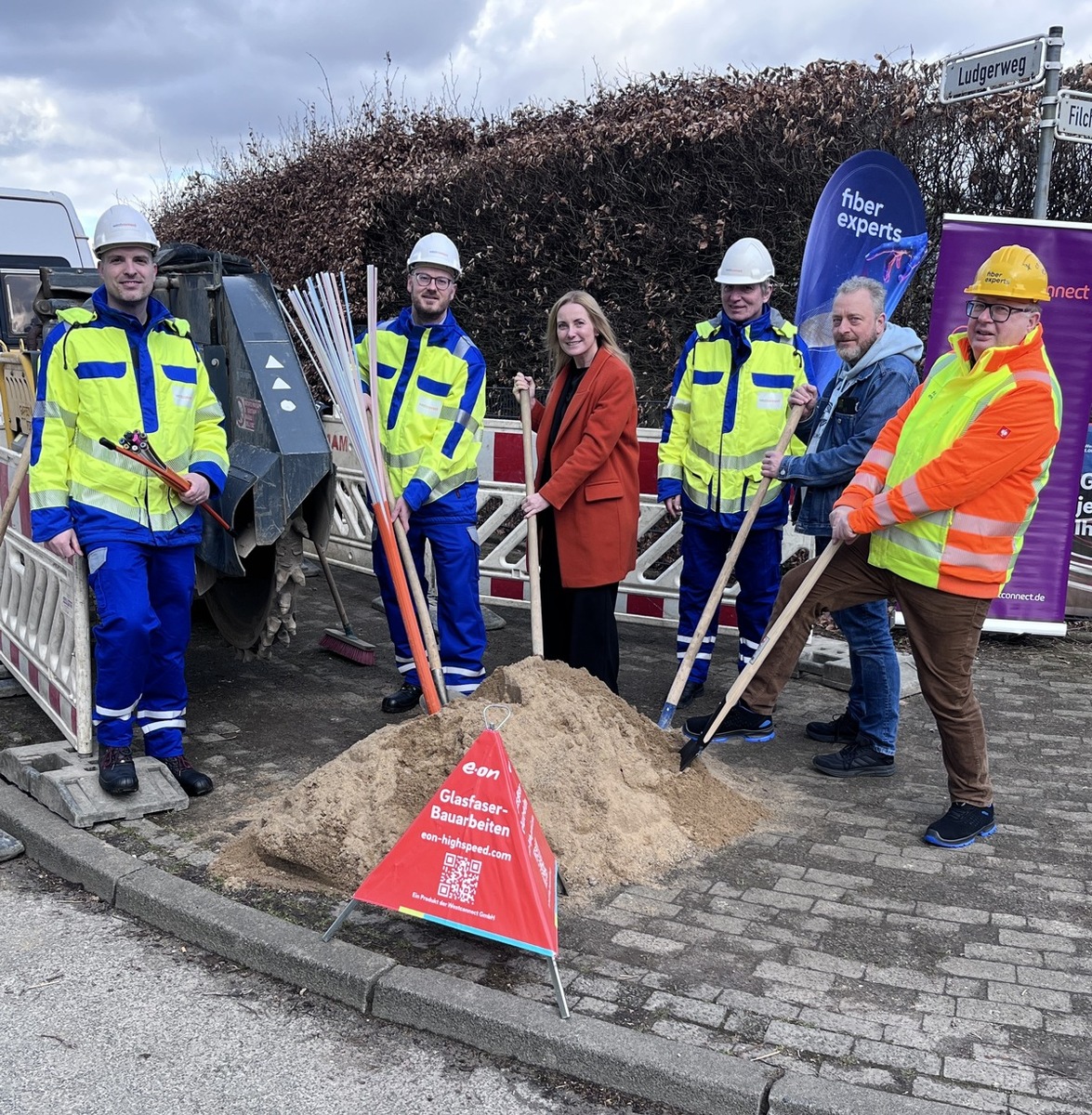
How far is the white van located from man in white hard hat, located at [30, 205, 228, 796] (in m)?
7.05

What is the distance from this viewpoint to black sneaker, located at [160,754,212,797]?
461 cm

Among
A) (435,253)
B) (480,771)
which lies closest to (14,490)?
(435,253)

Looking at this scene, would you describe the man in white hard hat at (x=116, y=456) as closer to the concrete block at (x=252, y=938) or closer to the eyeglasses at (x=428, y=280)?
the concrete block at (x=252, y=938)

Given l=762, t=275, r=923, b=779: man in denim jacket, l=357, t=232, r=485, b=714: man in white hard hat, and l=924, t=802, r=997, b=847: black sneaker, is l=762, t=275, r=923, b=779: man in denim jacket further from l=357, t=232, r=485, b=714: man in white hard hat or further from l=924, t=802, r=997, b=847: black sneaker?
l=357, t=232, r=485, b=714: man in white hard hat

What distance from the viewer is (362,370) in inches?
217

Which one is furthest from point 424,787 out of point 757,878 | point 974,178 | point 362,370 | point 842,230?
point 974,178

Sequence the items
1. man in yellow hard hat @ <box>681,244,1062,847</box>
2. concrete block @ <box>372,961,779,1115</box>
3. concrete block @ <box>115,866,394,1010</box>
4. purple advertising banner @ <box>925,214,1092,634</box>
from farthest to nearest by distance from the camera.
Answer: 1. purple advertising banner @ <box>925,214,1092,634</box>
2. man in yellow hard hat @ <box>681,244,1062,847</box>
3. concrete block @ <box>115,866,394,1010</box>
4. concrete block @ <box>372,961,779,1115</box>

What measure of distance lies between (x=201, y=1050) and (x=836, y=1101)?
1.63 m

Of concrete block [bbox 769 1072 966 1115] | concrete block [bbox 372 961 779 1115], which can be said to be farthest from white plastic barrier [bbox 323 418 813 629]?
concrete block [bbox 769 1072 966 1115]

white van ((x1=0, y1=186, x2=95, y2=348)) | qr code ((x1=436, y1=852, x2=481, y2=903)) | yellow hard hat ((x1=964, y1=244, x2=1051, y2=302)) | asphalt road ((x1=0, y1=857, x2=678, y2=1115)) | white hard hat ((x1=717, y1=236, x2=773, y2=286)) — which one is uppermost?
white van ((x1=0, y1=186, x2=95, y2=348))

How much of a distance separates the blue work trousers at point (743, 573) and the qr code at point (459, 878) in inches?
104

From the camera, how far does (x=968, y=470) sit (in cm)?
396

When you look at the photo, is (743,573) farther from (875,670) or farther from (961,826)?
(961,826)

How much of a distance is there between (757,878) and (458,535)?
2350mm
